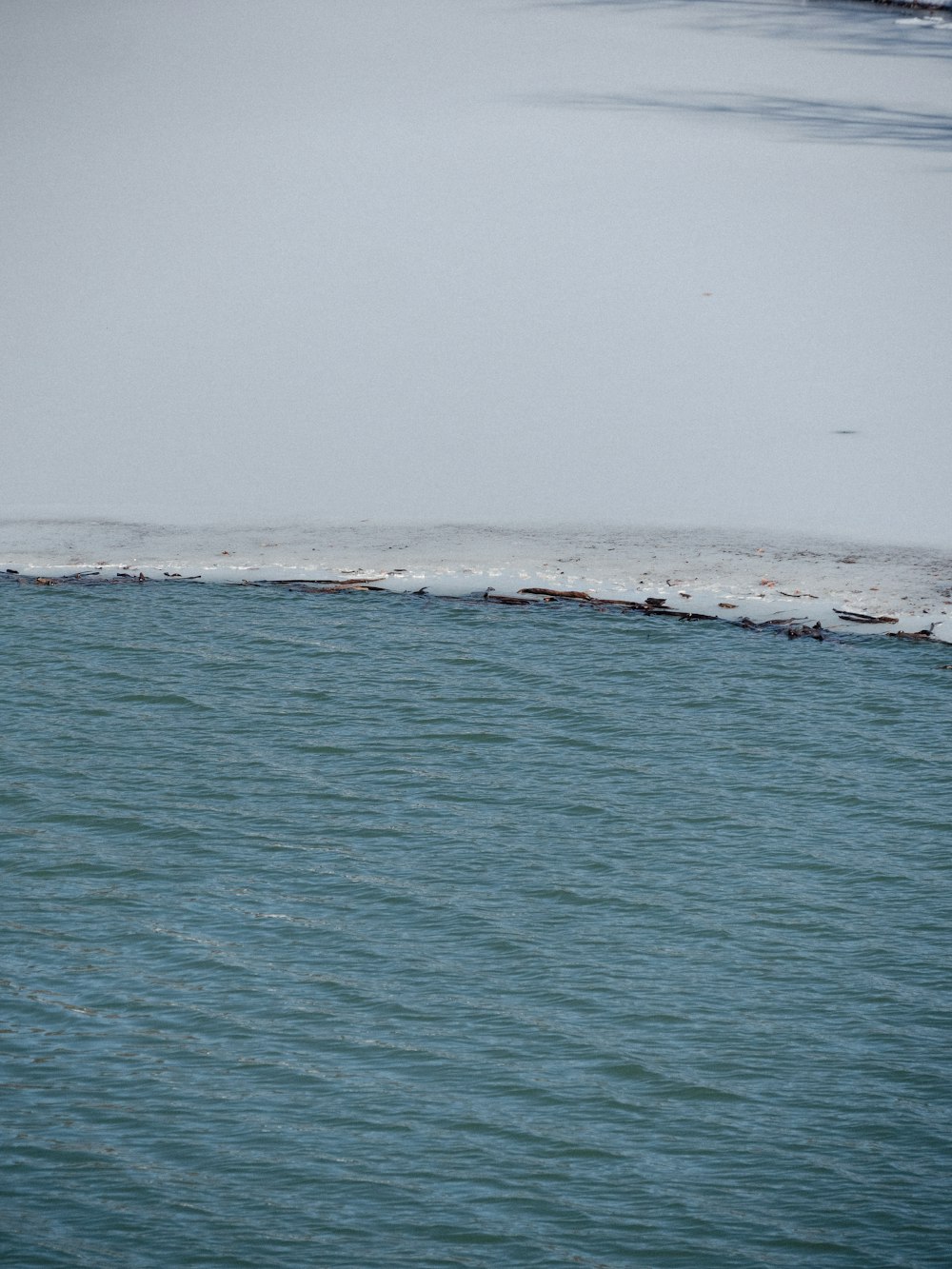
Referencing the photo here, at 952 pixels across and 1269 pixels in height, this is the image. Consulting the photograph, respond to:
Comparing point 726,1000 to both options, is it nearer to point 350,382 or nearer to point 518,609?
point 518,609

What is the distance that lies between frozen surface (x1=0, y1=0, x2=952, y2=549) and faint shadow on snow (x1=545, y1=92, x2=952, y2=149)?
0.03 metres

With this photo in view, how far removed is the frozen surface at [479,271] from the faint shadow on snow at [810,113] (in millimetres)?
Result: 32

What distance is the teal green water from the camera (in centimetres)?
349

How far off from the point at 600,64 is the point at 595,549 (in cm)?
623

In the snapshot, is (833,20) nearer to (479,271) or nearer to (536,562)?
(479,271)

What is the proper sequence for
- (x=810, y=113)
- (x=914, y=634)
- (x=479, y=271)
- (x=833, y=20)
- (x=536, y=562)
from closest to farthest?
(x=914, y=634) < (x=536, y=562) < (x=479, y=271) < (x=810, y=113) < (x=833, y=20)

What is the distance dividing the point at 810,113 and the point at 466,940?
792 centimetres

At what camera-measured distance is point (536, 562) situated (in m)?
6.62

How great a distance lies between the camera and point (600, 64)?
11.8 m

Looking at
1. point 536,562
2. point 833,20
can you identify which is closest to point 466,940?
point 536,562

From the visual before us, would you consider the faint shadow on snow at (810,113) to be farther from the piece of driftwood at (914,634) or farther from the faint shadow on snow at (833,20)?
the piece of driftwood at (914,634)

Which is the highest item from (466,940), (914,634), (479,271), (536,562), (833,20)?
(833,20)

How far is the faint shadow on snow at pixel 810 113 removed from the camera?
10477 mm

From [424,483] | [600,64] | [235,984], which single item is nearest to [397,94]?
[600,64]
